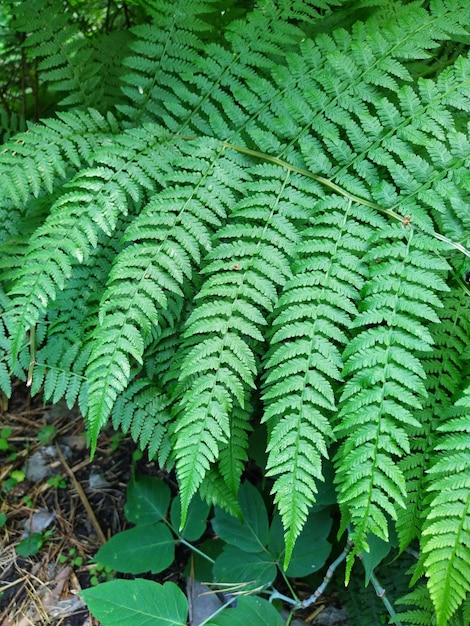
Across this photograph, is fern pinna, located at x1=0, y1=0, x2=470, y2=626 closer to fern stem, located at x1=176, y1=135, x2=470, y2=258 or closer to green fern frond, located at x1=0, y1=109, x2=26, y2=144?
fern stem, located at x1=176, y1=135, x2=470, y2=258

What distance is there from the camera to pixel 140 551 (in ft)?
7.67

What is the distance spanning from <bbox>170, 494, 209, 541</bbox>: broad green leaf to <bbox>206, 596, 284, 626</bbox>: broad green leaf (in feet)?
1.32

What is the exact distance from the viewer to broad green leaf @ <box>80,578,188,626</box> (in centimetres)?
194

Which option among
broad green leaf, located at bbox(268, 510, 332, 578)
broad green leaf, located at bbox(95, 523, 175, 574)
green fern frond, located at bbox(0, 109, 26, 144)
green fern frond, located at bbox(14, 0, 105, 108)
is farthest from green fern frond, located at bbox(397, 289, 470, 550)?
green fern frond, located at bbox(0, 109, 26, 144)

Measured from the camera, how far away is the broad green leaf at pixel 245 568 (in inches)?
85.4

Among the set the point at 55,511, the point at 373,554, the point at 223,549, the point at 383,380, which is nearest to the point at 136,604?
the point at 223,549

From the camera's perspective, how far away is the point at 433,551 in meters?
1.50

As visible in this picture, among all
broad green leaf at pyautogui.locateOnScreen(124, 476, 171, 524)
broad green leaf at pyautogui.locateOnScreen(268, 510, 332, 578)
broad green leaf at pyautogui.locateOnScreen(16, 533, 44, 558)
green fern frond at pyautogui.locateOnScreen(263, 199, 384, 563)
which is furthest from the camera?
broad green leaf at pyautogui.locateOnScreen(16, 533, 44, 558)

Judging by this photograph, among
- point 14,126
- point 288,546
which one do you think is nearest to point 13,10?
point 14,126

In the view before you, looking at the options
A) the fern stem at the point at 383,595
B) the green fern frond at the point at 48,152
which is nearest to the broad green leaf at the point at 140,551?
the fern stem at the point at 383,595

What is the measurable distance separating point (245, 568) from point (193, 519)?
0.99ft

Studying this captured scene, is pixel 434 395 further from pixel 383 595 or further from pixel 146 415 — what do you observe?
pixel 146 415

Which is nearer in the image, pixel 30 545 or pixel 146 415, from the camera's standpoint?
pixel 146 415

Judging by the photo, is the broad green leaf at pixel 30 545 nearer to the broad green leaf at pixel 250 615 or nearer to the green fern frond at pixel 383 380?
the broad green leaf at pixel 250 615
